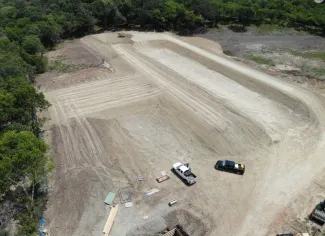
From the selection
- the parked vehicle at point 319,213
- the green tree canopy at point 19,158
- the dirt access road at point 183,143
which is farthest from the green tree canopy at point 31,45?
the parked vehicle at point 319,213

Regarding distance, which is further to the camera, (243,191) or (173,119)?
(173,119)

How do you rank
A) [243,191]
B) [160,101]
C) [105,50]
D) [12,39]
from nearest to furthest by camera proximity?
1. [243,191]
2. [160,101]
3. [12,39]
4. [105,50]

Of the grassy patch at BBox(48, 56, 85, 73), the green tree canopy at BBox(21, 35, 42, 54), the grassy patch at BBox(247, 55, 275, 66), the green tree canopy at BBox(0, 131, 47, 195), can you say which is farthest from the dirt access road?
the green tree canopy at BBox(21, 35, 42, 54)

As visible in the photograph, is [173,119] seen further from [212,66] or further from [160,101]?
[212,66]

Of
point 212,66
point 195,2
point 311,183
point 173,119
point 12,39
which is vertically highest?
point 195,2

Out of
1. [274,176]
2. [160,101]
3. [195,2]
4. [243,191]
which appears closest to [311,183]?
[274,176]

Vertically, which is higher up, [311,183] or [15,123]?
[15,123]
